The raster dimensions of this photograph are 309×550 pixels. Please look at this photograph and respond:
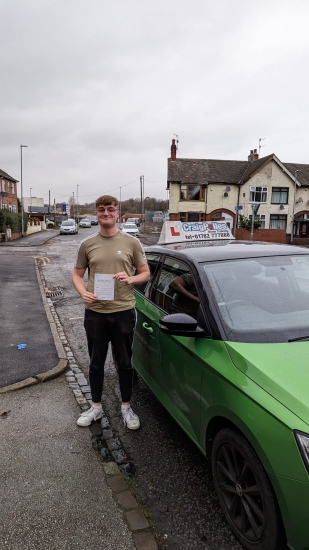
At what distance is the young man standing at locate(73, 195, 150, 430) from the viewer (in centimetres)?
300

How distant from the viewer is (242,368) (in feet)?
6.86

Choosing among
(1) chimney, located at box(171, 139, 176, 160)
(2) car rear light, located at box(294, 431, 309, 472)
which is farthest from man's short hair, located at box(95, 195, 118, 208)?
(1) chimney, located at box(171, 139, 176, 160)

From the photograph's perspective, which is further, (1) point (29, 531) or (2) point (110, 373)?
(2) point (110, 373)

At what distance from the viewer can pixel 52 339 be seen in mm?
5855

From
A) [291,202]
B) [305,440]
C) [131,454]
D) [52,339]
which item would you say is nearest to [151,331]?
[131,454]

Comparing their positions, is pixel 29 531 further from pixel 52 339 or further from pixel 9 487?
pixel 52 339

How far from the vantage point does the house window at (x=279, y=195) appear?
36.9 m

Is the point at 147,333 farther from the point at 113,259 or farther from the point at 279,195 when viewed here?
the point at 279,195

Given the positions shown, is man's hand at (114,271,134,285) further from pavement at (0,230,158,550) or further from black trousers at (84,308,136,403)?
pavement at (0,230,158,550)

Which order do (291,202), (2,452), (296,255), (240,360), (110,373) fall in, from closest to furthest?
(240,360) → (2,452) → (296,255) → (110,373) → (291,202)

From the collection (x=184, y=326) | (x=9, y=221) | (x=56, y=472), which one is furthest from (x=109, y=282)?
(x=9, y=221)

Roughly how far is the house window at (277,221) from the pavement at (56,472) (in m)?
35.8

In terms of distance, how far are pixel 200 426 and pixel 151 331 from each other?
1.10 meters

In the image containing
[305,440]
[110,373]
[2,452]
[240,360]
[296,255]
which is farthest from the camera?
[110,373]
